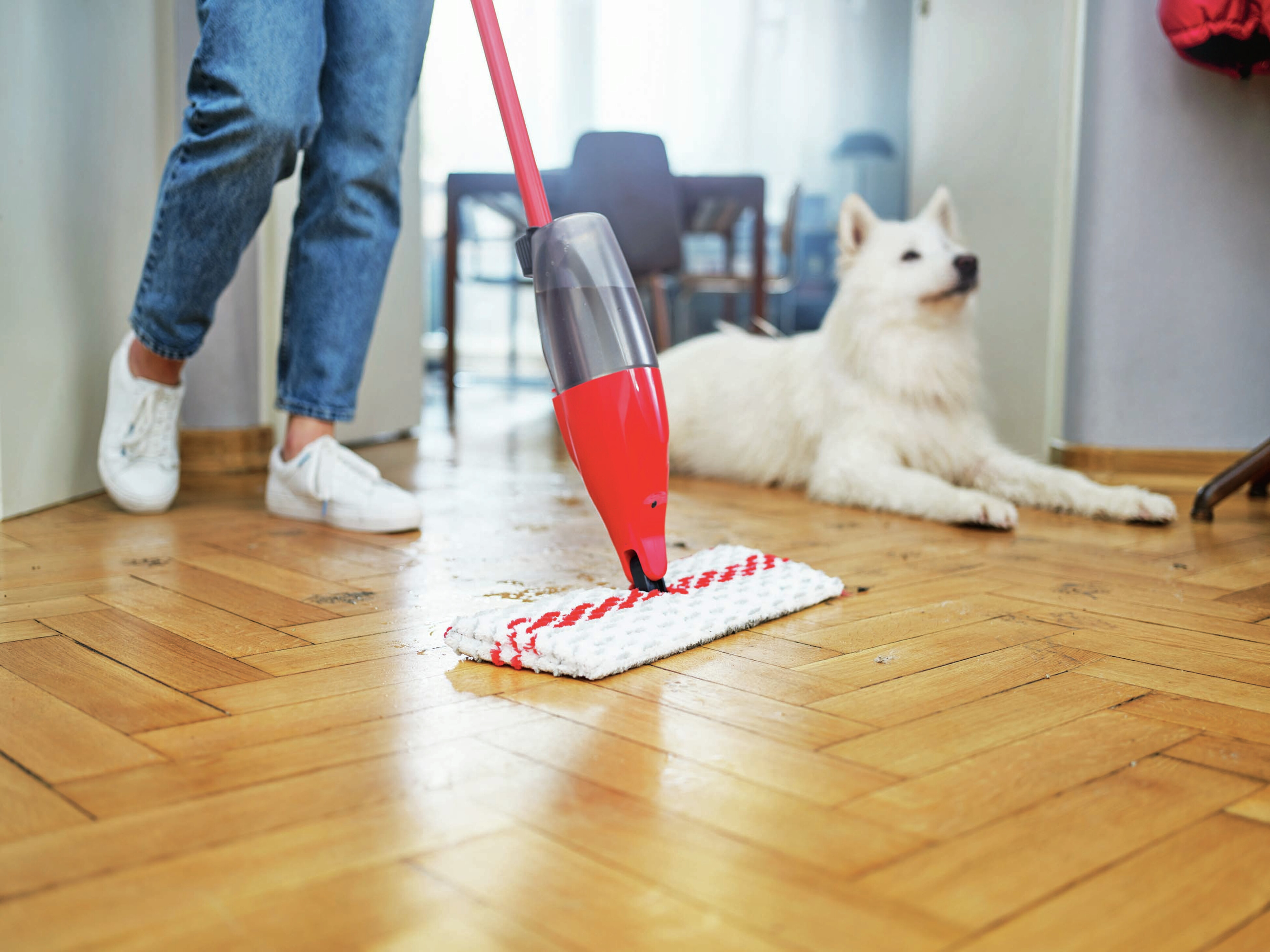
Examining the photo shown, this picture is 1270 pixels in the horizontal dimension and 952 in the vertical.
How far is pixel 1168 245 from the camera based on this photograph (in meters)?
2.14

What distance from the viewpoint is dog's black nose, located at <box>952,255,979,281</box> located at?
1.87 meters

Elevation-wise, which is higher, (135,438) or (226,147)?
(226,147)

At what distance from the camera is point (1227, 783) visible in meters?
0.61

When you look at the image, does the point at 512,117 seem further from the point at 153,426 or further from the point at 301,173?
the point at 153,426

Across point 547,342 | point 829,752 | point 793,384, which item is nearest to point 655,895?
point 829,752

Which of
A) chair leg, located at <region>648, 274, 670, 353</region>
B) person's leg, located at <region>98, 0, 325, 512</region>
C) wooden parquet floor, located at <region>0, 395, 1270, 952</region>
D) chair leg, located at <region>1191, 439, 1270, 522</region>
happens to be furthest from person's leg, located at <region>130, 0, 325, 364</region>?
chair leg, located at <region>648, 274, 670, 353</region>

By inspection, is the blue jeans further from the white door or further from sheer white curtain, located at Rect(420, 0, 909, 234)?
sheer white curtain, located at Rect(420, 0, 909, 234)

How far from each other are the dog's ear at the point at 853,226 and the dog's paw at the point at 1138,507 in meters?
0.67

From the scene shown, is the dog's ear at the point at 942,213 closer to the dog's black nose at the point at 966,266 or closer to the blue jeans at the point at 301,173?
the dog's black nose at the point at 966,266

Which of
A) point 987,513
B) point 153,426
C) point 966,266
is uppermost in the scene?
point 966,266

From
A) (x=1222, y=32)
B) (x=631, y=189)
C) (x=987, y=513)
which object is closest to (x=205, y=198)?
(x=987, y=513)

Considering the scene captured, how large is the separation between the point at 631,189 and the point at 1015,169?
3.39 feet

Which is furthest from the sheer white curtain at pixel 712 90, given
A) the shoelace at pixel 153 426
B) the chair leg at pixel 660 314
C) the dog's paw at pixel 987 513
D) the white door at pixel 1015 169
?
the dog's paw at pixel 987 513

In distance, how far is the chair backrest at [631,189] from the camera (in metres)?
2.92
